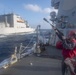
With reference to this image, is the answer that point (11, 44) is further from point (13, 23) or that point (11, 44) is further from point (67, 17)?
point (13, 23)

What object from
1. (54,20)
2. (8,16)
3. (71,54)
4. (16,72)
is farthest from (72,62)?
(8,16)

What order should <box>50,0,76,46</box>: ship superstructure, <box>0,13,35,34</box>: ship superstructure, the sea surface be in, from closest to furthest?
<box>50,0,76,46</box>: ship superstructure < the sea surface < <box>0,13,35,34</box>: ship superstructure

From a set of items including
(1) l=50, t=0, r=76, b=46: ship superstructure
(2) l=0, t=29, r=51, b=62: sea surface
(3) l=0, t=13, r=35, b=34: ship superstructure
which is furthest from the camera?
(3) l=0, t=13, r=35, b=34: ship superstructure

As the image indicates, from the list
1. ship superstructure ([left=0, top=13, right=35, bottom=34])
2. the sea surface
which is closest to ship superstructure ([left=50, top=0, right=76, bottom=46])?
the sea surface

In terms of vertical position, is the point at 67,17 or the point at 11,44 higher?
the point at 67,17

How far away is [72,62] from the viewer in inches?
201

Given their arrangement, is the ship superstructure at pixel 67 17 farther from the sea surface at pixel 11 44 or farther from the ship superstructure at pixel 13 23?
the ship superstructure at pixel 13 23

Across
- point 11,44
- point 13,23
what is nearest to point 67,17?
point 11,44

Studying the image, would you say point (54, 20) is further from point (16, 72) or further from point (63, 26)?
point (16, 72)

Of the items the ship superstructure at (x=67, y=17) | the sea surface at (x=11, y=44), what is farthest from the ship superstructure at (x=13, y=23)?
the ship superstructure at (x=67, y=17)

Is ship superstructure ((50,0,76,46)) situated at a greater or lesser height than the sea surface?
greater

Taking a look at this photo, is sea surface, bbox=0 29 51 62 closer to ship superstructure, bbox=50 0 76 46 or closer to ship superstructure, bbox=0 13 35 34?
ship superstructure, bbox=50 0 76 46

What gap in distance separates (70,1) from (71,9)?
3.13 feet

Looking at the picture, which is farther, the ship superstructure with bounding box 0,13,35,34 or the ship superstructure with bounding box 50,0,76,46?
the ship superstructure with bounding box 0,13,35,34
